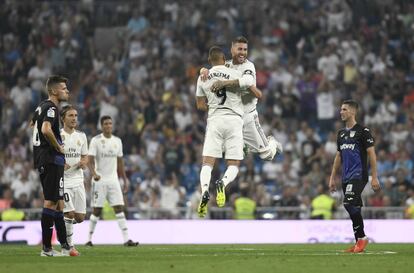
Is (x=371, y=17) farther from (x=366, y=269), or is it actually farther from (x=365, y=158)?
(x=366, y=269)

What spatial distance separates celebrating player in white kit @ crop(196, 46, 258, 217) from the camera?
17.6m

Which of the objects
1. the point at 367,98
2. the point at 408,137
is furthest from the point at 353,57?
the point at 408,137

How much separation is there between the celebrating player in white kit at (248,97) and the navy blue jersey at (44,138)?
2.75 m

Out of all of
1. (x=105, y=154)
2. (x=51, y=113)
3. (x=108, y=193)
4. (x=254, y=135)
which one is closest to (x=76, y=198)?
(x=108, y=193)

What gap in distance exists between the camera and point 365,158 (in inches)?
701

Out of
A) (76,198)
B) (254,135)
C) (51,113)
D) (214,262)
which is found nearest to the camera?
(214,262)

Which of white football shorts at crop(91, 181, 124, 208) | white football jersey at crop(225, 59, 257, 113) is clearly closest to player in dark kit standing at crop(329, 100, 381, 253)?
white football jersey at crop(225, 59, 257, 113)

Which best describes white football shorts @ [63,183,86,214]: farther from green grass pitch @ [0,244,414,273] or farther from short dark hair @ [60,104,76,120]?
green grass pitch @ [0,244,414,273]

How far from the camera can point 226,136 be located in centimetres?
1789

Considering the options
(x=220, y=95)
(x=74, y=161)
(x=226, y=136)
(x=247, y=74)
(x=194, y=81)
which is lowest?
(x=74, y=161)

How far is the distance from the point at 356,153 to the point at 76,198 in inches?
217

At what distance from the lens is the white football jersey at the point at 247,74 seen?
57.7 ft

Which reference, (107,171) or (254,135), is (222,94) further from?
(107,171)

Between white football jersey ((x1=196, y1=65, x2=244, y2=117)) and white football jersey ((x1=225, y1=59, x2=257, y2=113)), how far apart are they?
0.41 ft
